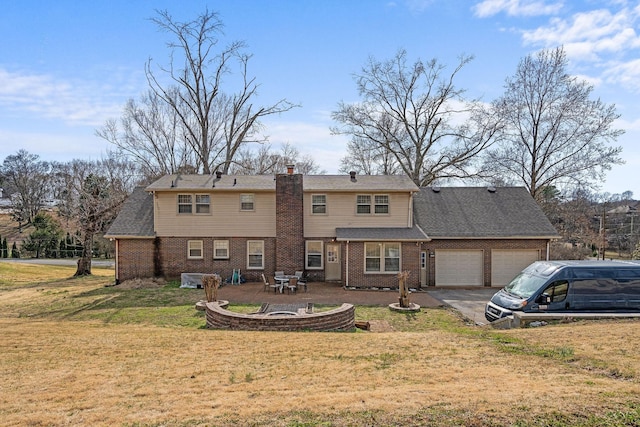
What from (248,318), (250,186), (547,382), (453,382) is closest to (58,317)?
(248,318)

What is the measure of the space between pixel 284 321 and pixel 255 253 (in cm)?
1062

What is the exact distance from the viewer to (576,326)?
32.5 feet

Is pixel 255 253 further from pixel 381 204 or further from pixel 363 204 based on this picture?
pixel 381 204

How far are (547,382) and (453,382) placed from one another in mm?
1243

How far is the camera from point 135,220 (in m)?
21.3

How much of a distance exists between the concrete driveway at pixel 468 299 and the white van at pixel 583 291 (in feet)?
5.69

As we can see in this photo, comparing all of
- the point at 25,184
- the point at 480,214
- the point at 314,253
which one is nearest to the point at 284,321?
the point at 314,253

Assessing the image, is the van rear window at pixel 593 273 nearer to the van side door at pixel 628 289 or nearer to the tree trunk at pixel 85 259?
the van side door at pixel 628 289

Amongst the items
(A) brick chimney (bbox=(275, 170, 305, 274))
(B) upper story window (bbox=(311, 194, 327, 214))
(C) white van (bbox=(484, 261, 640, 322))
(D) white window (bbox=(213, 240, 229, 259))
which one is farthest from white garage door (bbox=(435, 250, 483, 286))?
(D) white window (bbox=(213, 240, 229, 259))

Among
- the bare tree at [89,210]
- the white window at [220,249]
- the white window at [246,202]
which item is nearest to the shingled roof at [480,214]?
the white window at [246,202]

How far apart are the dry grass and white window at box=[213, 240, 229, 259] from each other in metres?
9.93

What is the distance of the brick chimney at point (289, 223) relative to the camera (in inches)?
789

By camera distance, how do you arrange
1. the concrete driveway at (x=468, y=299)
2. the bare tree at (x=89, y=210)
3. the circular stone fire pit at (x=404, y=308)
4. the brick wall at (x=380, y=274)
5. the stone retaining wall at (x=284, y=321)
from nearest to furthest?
the stone retaining wall at (x=284, y=321), the concrete driveway at (x=468, y=299), the circular stone fire pit at (x=404, y=308), the brick wall at (x=380, y=274), the bare tree at (x=89, y=210)

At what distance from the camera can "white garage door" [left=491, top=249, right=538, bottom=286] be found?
1992 centimetres
